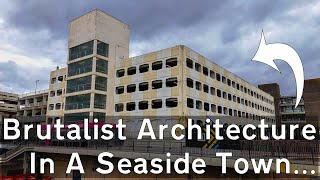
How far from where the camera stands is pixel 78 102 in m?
43.6

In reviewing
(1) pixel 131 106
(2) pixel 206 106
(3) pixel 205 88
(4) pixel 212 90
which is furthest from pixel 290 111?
(1) pixel 131 106

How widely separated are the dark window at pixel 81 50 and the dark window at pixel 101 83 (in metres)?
4.53

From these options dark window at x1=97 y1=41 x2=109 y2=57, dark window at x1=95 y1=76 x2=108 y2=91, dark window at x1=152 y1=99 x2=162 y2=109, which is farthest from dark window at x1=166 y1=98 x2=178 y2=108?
dark window at x1=97 y1=41 x2=109 y2=57

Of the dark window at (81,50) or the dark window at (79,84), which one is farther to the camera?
the dark window at (81,50)

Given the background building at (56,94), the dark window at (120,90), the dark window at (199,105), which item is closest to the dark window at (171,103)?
the dark window at (199,105)

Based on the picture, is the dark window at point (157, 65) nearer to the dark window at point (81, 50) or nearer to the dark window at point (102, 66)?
the dark window at point (102, 66)

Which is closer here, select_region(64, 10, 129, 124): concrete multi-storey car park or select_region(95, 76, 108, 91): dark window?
select_region(64, 10, 129, 124): concrete multi-storey car park

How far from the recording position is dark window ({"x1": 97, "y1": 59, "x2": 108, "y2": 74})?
4373cm

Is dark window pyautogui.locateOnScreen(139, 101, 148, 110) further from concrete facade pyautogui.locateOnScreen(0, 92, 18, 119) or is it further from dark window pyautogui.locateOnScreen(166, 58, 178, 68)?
concrete facade pyautogui.locateOnScreen(0, 92, 18, 119)

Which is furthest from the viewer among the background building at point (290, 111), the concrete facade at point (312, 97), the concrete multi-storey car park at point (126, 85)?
the background building at point (290, 111)

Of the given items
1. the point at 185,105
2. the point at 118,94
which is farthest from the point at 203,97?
the point at 118,94

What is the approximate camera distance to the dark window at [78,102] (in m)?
42.2

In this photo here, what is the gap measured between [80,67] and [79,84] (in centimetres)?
282

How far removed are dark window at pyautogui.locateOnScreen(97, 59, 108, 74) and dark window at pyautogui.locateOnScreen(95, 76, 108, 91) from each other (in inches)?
43.9
